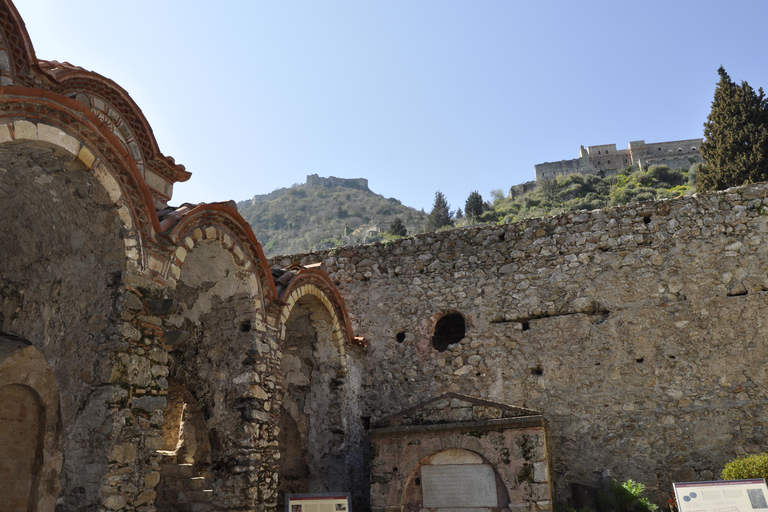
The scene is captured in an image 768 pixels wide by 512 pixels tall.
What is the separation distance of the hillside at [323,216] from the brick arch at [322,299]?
3307 cm

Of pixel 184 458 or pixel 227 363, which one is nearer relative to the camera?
pixel 227 363

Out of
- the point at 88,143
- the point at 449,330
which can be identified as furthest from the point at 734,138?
the point at 88,143

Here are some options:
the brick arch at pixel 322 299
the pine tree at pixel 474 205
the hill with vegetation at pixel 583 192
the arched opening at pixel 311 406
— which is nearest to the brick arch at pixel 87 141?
the brick arch at pixel 322 299

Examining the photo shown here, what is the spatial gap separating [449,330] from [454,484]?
10.6 feet

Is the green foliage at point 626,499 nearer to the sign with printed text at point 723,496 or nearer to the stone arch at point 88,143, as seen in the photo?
the sign with printed text at point 723,496

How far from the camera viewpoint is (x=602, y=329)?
27.9 ft

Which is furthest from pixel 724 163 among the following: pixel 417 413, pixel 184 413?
pixel 184 413

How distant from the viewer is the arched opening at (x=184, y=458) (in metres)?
7.56

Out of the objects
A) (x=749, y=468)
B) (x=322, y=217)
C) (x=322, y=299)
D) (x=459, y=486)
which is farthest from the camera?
(x=322, y=217)

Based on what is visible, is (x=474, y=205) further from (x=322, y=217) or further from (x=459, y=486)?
(x=459, y=486)

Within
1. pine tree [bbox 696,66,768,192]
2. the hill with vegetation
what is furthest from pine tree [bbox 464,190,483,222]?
pine tree [bbox 696,66,768,192]

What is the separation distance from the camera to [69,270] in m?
5.46

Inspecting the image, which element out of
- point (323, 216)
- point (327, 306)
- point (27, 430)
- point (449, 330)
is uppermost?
point (323, 216)

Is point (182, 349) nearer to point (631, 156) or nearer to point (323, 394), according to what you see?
point (323, 394)
